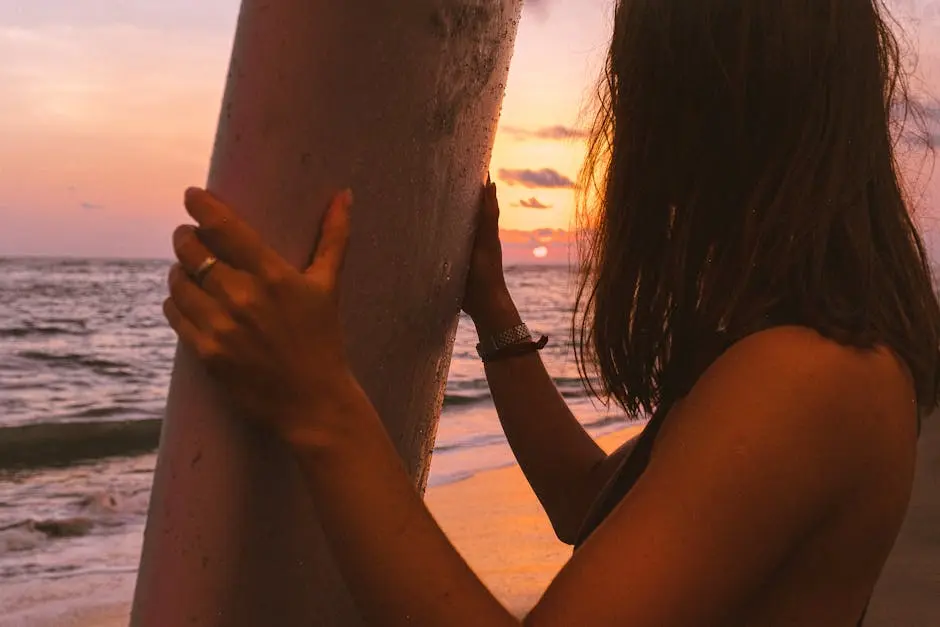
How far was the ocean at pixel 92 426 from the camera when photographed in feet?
16.6

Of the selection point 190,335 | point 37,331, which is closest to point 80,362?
point 37,331

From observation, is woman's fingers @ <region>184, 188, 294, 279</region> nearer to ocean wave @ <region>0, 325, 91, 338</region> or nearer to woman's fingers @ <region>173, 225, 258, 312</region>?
woman's fingers @ <region>173, 225, 258, 312</region>

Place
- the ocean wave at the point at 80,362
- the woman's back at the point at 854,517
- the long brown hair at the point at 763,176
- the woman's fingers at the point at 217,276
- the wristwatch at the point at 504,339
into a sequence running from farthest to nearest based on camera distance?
the ocean wave at the point at 80,362 < the wristwatch at the point at 504,339 < the long brown hair at the point at 763,176 < the woman's back at the point at 854,517 < the woman's fingers at the point at 217,276

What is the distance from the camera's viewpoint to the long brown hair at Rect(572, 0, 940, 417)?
3.70 feet

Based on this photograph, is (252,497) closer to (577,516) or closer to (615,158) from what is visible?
Result: (615,158)

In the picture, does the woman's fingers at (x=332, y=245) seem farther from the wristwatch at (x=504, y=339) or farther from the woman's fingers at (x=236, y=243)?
the wristwatch at (x=504, y=339)

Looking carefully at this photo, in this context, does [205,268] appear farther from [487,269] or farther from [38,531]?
[38,531]

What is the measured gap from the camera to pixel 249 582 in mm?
1006

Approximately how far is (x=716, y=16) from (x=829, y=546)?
66 cm

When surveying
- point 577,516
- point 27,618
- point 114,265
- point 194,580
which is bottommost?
point 114,265

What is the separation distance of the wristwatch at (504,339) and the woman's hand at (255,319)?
2.63ft

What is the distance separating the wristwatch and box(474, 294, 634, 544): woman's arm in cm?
2

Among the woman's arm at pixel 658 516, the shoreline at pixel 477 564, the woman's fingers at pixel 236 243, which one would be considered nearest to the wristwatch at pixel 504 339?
the woman's arm at pixel 658 516

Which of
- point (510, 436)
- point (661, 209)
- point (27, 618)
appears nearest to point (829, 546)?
point (661, 209)
